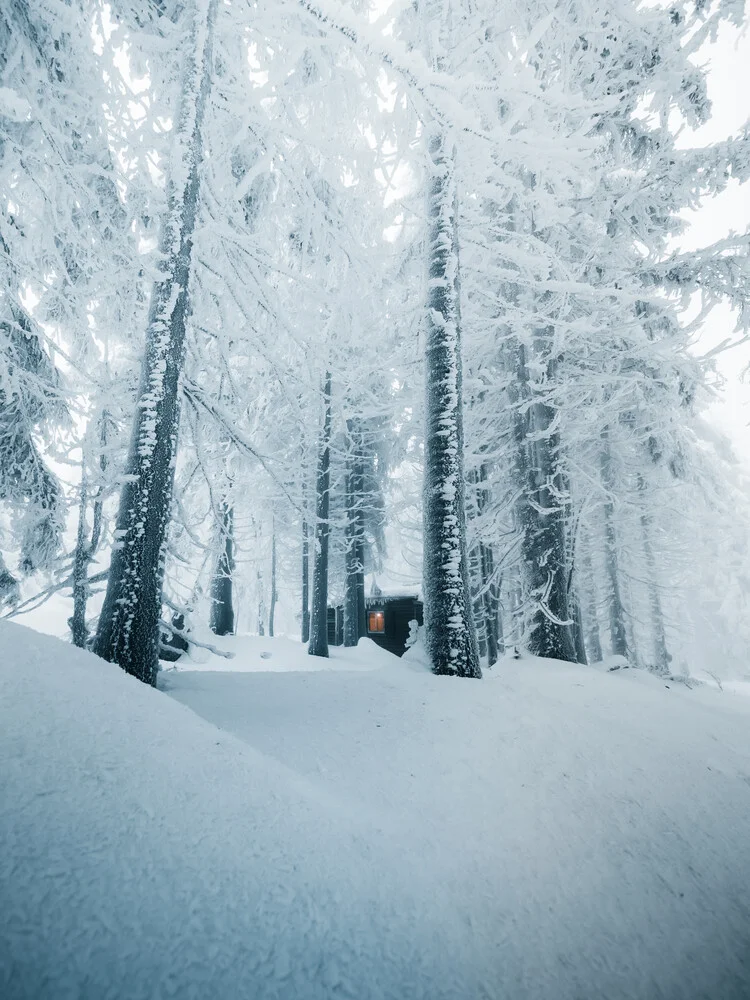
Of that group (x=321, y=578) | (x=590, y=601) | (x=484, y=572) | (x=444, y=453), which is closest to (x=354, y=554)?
(x=321, y=578)

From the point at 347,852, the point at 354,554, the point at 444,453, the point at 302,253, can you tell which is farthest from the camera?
the point at 354,554

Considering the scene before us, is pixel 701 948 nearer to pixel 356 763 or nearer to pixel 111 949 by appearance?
pixel 356 763

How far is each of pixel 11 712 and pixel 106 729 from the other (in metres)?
0.41

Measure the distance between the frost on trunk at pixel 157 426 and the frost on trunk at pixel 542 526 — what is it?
207 inches

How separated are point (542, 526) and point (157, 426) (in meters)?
6.55

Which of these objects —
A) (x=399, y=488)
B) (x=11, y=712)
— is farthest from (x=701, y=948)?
(x=399, y=488)

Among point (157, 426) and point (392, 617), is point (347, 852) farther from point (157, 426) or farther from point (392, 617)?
point (392, 617)

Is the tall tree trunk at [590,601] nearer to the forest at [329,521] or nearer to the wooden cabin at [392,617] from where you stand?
the forest at [329,521]

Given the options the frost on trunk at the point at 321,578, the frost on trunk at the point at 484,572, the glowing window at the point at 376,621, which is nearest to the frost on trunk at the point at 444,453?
the frost on trunk at the point at 484,572

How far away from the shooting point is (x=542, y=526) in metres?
8.04

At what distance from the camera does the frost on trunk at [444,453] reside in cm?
501

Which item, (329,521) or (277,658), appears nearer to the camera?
(329,521)

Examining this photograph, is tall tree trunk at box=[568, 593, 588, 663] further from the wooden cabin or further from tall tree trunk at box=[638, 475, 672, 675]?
the wooden cabin

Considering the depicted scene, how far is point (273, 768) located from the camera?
8.54 feet
